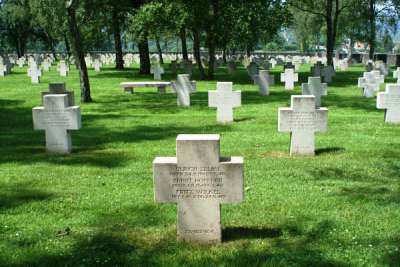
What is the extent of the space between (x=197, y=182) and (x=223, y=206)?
1.40 metres

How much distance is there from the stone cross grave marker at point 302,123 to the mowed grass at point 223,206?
0.27 m

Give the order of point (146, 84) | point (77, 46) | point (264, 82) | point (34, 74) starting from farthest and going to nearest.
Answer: point (34, 74), point (146, 84), point (264, 82), point (77, 46)

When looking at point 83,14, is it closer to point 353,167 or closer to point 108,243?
point 353,167

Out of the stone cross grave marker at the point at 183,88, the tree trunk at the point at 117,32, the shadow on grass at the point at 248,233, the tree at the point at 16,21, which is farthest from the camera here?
the tree at the point at 16,21

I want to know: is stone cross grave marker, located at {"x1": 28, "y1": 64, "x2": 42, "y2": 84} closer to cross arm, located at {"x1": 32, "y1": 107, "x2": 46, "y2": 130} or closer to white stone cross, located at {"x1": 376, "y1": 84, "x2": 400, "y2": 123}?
cross arm, located at {"x1": 32, "y1": 107, "x2": 46, "y2": 130}

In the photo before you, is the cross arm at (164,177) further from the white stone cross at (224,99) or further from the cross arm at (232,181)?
the white stone cross at (224,99)

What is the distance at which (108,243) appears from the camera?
207 inches

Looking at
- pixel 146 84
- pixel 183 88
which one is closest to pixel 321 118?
pixel 183 88

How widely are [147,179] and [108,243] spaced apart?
246cm

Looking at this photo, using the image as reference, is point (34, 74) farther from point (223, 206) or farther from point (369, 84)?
point (223, 206)

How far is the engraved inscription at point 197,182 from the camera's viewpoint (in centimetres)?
498

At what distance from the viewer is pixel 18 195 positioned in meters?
7.04

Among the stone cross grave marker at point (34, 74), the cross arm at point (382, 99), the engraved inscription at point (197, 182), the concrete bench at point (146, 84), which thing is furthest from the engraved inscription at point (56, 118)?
the stone cross grave marker at point (34, 74)

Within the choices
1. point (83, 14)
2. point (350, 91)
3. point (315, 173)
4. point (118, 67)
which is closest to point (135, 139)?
point (315, 173)
